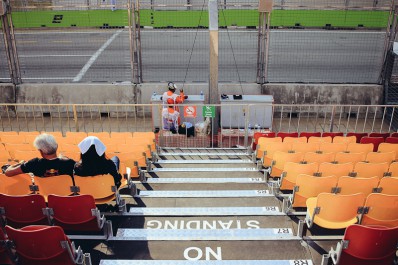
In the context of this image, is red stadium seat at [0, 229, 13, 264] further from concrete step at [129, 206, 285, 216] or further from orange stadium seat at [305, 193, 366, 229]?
orange stadium seat at [305, 193, 366, 229]

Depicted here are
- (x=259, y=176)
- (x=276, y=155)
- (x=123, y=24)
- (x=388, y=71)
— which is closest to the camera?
(x=276, y=155)

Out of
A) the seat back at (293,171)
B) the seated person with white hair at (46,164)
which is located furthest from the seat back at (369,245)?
the seated person with white hair at (46,164)

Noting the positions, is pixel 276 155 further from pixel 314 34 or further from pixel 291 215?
pixel 314 34

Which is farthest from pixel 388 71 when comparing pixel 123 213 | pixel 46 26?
pixel 46 26

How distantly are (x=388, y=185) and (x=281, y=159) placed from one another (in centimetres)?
204

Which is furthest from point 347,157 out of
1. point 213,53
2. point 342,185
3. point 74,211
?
point 213,53

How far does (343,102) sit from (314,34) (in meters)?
12.0

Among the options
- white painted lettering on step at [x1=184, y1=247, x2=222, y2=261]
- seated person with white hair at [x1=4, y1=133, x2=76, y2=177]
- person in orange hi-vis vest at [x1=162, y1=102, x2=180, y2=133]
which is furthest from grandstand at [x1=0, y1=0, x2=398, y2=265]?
person in orange hi-vis vest at [x1=162, y1=102, x2=180, y2=133]

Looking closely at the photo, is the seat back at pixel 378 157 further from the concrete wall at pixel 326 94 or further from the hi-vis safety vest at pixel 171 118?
the concrete wall at pixel 326 94

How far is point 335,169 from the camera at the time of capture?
6637 mm

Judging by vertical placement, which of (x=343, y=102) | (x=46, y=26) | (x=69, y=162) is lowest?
(x=343, y=102)

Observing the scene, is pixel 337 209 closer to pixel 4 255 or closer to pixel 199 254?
pixel 199 254

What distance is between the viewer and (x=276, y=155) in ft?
24.6

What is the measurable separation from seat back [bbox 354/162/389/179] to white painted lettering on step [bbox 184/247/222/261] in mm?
3063
